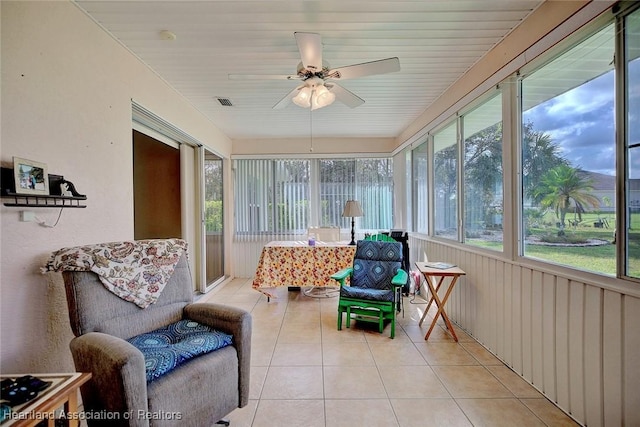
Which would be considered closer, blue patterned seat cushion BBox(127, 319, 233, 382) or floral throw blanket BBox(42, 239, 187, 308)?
blue patterned seat cushion BBox(127, 319, 233, 382)

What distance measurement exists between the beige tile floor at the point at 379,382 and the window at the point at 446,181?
1232mm

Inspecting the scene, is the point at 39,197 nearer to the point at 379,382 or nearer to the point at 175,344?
the point at 175,344

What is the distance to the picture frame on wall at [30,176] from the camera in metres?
1.47

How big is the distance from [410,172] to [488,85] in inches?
95.9

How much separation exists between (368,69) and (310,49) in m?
0.46

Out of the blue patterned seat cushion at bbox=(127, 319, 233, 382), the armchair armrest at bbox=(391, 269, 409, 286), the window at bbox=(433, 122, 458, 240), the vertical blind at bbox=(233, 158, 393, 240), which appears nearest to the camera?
the blue patterned seat cushion at bbox=(127, 319, 233, 382)

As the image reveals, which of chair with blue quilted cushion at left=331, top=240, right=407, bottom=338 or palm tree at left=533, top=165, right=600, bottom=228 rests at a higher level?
palm tree at left=533, top=165, right=600, bottom=228

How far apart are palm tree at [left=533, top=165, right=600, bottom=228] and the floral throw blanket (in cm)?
266

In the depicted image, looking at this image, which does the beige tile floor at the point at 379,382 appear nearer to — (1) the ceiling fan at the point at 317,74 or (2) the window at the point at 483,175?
(2) the window at the point at 483,175

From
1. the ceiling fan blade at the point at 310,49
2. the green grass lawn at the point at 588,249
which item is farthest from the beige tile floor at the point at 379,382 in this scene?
the ceiling fan blade at the point at 310,49

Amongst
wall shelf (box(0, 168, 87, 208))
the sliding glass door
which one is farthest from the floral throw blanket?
the sliding glass door

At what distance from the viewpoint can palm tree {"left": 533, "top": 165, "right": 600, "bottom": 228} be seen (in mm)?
1751

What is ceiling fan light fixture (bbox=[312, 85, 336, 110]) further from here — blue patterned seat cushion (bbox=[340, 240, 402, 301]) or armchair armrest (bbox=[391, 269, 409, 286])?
armchair armrest (bbox=[391, 269, 409, 286])

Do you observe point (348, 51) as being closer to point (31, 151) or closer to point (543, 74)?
point (543, 74)
